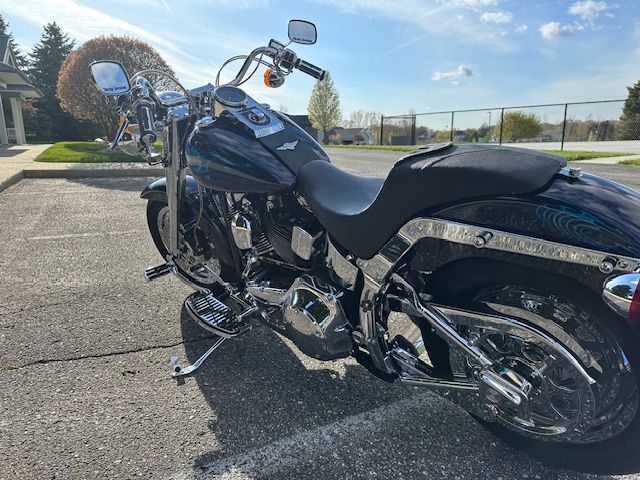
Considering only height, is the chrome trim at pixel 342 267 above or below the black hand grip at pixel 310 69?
below

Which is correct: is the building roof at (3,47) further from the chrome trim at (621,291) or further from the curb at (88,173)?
the chrome trim at (621,291)

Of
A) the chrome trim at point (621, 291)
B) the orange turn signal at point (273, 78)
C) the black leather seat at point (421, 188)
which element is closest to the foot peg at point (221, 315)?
the black leather seat at point (421, 188)

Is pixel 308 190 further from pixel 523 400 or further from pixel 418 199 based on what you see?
pixel 523 400

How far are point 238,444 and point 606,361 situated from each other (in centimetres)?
152

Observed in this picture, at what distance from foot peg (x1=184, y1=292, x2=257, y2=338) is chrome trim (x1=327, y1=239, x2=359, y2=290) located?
0.65m

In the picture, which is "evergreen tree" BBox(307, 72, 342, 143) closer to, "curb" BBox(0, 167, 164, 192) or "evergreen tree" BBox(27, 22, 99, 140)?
"evergreen tree" BBox(27, 22, 99, 140)

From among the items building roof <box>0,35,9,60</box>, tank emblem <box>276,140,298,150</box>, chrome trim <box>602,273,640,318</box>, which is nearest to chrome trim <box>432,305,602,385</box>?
chrome trim <box>602,273,640,318</box>

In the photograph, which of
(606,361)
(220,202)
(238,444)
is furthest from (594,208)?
(220,202)

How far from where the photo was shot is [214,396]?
2418mm

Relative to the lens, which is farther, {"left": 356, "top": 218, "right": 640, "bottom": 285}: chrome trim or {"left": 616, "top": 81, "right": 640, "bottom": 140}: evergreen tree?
{"left": 616, "top": 81, "right": 640, "bottom": 140}: evergreen tree

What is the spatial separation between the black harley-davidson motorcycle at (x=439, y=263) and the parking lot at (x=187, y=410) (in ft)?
0.72

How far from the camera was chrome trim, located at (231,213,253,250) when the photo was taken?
2479 mm

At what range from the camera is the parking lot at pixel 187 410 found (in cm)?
195

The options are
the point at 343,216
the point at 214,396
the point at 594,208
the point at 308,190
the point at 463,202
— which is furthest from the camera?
the point at 214,396
